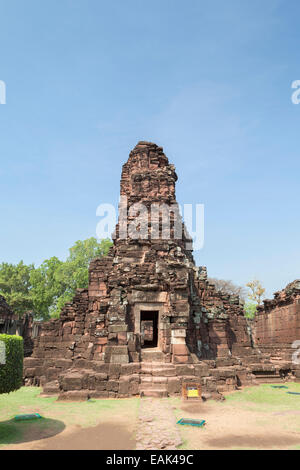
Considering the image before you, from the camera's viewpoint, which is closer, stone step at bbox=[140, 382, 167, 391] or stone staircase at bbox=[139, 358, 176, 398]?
stone staircase at bbox=[139, 358, 176, 398]

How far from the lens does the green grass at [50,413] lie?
662cm

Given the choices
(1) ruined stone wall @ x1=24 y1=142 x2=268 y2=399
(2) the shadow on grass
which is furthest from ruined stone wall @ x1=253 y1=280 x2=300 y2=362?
(2) the shadow on grass

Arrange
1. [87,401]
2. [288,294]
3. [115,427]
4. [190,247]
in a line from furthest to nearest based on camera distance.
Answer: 1. [190,247]
2. [288,294]
3. [87,401]
4. [115,427]

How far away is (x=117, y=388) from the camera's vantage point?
34.9ft

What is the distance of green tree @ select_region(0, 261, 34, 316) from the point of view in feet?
121

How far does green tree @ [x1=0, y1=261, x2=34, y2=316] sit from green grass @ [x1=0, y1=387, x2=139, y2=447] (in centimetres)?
2732

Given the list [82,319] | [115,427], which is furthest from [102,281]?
[115,427]

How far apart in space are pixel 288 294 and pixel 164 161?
10040 millimetres

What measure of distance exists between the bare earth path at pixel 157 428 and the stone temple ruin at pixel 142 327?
1.67 meters

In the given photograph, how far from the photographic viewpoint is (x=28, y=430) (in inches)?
267

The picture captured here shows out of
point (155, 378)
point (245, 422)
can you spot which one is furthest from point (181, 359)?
point (245, 422)

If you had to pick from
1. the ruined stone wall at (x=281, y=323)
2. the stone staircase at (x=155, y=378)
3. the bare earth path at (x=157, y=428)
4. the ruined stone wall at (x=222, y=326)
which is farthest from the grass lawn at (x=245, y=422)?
the ruined stone wall at (x=281, y=323)

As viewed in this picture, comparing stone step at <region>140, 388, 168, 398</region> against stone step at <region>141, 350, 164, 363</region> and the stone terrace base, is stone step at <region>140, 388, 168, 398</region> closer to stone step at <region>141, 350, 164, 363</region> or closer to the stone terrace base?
the stone terrace base
